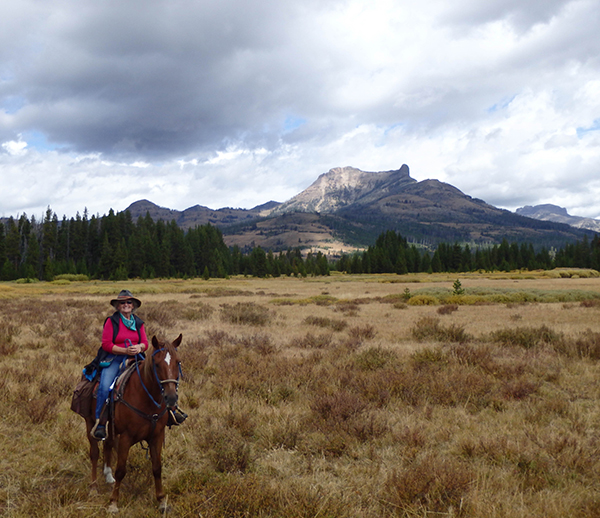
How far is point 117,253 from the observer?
8400cm

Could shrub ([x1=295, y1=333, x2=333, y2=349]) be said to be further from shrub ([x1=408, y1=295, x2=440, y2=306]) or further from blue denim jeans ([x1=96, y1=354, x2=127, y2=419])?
shrub ([x1=408, y1=295, x2=440, y2=306])

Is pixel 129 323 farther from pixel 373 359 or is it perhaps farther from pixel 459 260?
pixel 459 260

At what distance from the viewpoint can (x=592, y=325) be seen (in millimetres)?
16359

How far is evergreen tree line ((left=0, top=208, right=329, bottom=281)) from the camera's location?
277ft

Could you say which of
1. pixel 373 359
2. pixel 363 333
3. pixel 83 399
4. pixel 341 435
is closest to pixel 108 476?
pixel 83 399

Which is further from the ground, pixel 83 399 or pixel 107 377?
pixel 107 377

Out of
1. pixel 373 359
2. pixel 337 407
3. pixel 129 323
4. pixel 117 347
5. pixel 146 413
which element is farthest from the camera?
pixel 373 359

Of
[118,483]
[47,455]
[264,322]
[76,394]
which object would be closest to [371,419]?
[118,483]

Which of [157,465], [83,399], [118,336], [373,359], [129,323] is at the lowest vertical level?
[373,359]

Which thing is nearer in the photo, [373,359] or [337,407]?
[337,407]

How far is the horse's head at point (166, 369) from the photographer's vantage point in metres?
3.99

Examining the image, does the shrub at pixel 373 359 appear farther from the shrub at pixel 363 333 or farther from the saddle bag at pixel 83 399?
the saddle bag at pixel 83 399

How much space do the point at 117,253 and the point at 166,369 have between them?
90.0m

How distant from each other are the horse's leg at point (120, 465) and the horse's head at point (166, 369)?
0.81 m
